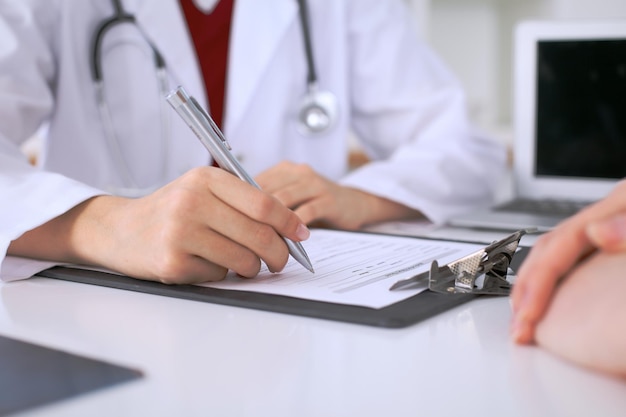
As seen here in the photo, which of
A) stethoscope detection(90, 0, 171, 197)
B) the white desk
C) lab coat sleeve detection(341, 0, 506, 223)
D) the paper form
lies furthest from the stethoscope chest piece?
the white desk

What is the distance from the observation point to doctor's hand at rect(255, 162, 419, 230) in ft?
2.95

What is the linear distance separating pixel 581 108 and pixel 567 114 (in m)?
0.02

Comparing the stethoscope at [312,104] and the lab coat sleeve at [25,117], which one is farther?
the stethoscope at [312,104]

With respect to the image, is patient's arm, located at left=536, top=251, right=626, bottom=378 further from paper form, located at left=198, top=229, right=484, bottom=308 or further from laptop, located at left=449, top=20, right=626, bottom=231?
laptop, located at left=449, top=20, right=626, bottom=231

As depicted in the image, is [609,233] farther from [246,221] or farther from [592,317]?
[246,221]

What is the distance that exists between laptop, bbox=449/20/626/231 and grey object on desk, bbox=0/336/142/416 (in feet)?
2.19

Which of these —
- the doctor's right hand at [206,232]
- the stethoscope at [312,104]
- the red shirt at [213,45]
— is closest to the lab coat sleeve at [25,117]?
the doctor's right hand at [206,232]

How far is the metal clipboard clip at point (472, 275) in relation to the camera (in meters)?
0.57

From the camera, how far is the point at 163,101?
3.95 ft

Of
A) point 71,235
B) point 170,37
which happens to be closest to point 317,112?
point 170,37

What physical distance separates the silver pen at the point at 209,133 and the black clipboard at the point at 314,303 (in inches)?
2.9

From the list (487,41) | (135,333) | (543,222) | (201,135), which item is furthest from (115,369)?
(487,41)

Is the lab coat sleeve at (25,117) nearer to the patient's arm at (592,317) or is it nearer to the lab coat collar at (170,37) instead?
the lab coat collar at (170,37)

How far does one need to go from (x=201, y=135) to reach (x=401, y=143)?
2.57ft
